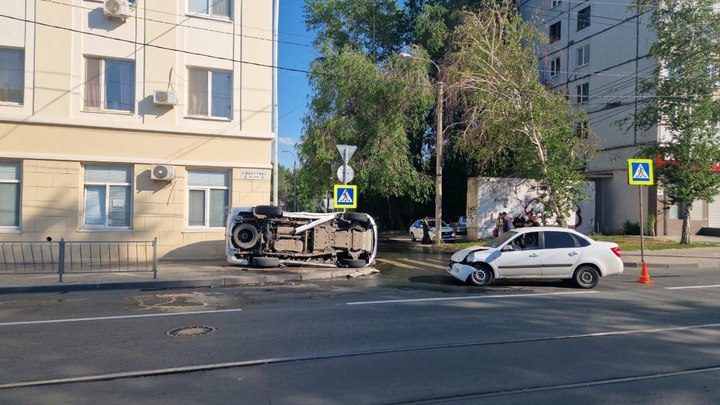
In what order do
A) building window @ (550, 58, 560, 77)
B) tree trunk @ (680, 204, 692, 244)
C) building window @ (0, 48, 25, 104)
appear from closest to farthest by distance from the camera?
building window @ (0, 48, 25, 104), tree trunk @ (680, 204, 692, 244), building window @ (550, 58, 560, 77)

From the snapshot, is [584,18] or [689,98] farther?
[584,18]

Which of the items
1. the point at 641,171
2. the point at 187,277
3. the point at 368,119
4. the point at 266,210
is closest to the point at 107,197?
the point at 187,277

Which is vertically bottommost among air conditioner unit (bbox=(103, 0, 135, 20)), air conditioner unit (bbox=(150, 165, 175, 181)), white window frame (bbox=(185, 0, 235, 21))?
air conditioner unit (bbox=(150, 165, 175, 181))

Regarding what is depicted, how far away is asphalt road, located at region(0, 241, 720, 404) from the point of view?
520 cm

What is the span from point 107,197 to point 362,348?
42.6 ft

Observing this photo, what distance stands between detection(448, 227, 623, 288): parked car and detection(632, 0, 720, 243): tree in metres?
12.0

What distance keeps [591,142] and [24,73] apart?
26.0 meters

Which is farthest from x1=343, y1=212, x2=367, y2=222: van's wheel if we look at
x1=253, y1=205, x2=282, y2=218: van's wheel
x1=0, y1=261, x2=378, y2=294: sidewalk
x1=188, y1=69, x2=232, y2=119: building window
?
x1=188, y1=69, x2=232, y2=119: building window

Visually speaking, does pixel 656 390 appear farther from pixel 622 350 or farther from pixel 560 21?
pixel 560 21

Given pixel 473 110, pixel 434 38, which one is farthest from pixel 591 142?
pixel 434 38

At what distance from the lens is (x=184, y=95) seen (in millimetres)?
17344

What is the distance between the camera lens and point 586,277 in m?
12.3

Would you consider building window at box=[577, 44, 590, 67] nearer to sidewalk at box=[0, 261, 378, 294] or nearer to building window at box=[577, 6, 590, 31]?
building window at box=[577, 6, 590, 31]

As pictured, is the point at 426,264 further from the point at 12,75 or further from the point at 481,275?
the point at 12,75
